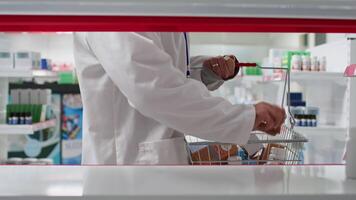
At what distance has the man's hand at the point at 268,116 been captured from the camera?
1.17m

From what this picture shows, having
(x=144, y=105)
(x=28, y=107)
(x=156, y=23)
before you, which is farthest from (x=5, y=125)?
(x=156, y=23)

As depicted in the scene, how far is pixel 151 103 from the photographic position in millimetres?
1264

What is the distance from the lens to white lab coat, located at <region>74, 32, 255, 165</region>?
1236 mm

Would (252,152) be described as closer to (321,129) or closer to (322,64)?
(321,129)

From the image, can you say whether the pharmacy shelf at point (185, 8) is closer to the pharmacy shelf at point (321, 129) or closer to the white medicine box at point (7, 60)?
the pharmacy shelf at point (321, 129)

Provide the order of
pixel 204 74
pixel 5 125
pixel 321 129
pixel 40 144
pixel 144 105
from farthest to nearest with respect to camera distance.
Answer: pixel 40 144 → pixel 321 129 → pixel 5 125 → pixel 204 74 → pixel 144 105

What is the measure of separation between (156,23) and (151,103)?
493 millimetres

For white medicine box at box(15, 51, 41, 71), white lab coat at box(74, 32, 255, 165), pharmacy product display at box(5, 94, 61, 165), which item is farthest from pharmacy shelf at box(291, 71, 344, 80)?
pharmacy product display at box(5, 94, 61, 165)

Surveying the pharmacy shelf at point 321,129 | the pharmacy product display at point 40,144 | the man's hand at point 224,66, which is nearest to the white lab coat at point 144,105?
the man's hand at point 224,66

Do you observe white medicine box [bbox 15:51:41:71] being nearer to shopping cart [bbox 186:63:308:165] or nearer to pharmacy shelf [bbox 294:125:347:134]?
pharmacy shelf [bbox 294:125:347:134]

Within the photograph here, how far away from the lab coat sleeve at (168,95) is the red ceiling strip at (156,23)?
0.41 meters

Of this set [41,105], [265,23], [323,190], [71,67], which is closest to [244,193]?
[323,190]

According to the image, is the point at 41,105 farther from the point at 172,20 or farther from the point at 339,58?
the point at 172,20

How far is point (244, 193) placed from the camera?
0.82 meters
